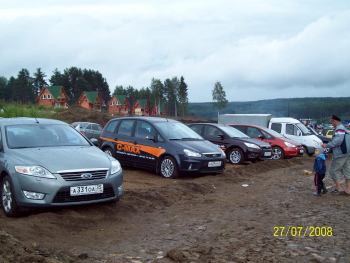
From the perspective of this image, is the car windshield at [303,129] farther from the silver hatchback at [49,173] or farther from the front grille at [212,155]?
the silver hatchback at [49,173]

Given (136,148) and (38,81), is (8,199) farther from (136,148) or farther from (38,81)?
(38,81)

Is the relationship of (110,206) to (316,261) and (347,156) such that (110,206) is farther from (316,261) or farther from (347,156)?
(347,156)

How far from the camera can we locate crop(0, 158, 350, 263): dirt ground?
516 cm

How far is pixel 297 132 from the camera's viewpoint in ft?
Answer: 67.2

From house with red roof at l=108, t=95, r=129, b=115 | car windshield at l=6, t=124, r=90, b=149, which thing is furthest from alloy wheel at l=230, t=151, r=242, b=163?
house with red roof at l=108, t=95, r=129, b=115

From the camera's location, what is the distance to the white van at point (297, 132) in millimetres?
19922

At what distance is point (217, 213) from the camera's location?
300 inches

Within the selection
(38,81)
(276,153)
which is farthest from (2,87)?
(276,153)

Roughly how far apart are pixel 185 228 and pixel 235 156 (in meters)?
9.12

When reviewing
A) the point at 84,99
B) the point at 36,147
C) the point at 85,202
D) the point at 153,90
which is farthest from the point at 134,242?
the point at 153,90

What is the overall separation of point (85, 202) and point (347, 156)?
5347mm
